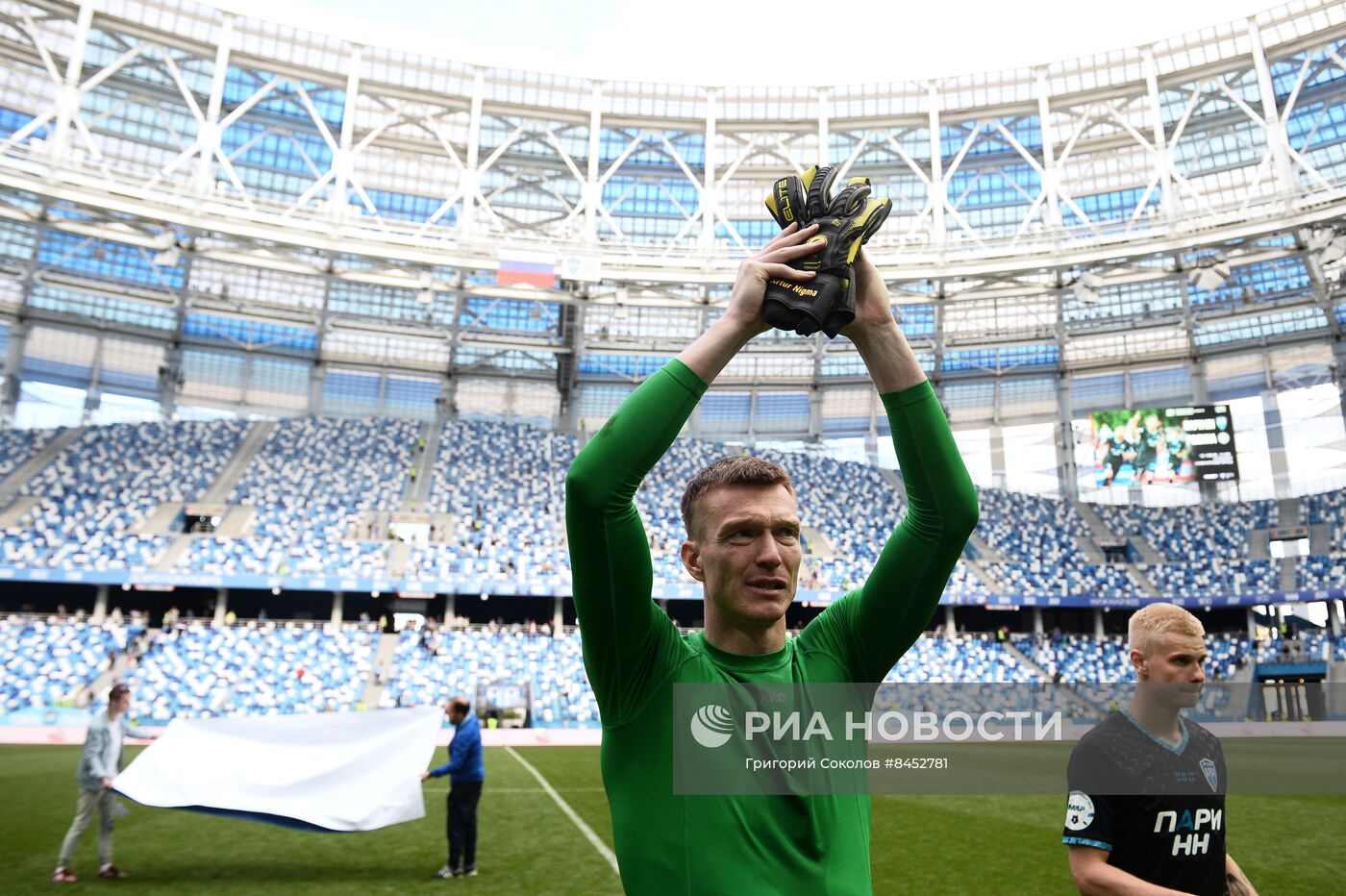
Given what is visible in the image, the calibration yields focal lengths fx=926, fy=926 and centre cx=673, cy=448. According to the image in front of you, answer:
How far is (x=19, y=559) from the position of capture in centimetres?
3161

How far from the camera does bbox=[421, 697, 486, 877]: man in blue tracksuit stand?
9750 millimetres

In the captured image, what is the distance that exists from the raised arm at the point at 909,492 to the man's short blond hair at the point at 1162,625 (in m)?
1.55

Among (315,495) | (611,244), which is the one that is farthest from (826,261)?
(315,495)

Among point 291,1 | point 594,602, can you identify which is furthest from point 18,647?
point 594,602

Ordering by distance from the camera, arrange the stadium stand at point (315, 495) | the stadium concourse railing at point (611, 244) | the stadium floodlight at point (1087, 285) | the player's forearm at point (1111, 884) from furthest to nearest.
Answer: the stadium stand at point (315, 495) → the stadium floodlight at point (1087, 285) → the stadium concourse railing at point (611, 244) → the player's forearm at point (1111, 884)

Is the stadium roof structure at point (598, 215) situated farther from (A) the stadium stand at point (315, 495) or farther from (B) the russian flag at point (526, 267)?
(A) the stadium stand at point (315, 495)

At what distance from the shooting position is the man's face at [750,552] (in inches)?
79.7

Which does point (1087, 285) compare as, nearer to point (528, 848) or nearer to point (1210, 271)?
point (1210, 271)

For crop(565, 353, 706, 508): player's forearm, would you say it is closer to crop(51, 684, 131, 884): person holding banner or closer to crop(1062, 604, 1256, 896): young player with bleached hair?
crop(1062, 604, 1256, 896): young player with bleached hair

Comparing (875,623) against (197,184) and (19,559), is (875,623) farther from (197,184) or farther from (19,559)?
(19,559)

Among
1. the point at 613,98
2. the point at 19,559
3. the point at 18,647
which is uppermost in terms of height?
the point at 613,98

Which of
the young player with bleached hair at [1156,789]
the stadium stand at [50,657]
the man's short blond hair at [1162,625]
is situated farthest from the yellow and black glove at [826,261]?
the stadium stand at [50,657]

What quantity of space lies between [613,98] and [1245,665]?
31965mm

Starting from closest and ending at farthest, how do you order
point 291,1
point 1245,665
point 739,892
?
point 739,892 < point 291,1 < point 1245,665
